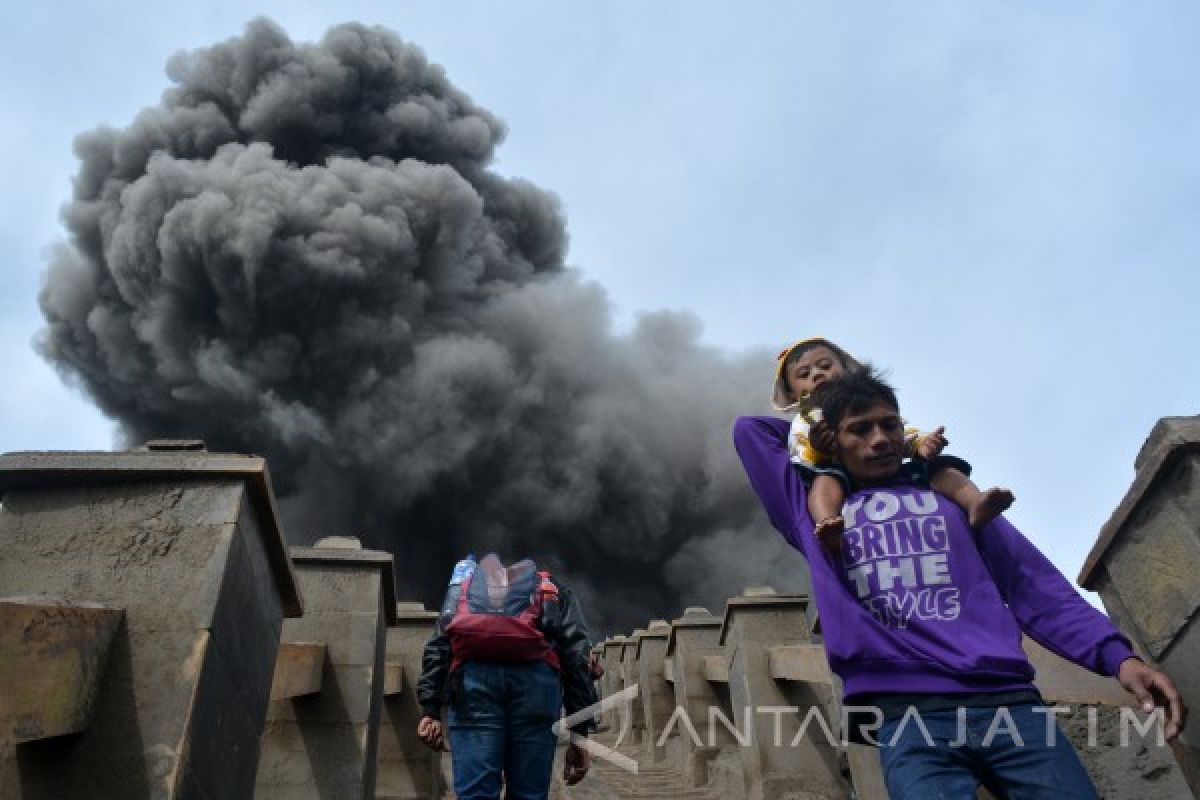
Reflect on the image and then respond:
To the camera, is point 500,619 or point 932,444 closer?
point 932,444

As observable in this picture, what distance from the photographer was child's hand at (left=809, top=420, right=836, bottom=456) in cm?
190

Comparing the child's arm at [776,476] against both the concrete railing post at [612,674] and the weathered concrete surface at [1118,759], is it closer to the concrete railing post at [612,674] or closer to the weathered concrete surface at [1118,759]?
the weathered concrete surface at [1118,759]

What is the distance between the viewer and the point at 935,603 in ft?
5.36

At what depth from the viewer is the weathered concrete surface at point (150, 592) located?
152 cm

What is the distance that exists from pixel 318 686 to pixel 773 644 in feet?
9.40

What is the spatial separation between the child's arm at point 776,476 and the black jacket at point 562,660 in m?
1.14

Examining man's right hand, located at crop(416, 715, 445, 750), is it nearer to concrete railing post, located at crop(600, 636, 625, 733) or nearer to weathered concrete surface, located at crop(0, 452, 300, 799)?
weathered concrete surface, located at crop(0, 452, 300, 799)

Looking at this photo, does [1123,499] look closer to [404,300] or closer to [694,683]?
[694,683]

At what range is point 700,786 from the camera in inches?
255

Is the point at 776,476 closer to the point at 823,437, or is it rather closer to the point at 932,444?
the point at 823,437

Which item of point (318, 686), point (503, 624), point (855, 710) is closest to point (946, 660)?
point (855, 710)

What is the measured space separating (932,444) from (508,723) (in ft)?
5.69

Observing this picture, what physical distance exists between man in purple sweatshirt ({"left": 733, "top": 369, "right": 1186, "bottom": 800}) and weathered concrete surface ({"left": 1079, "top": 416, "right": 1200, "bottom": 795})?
396 mm

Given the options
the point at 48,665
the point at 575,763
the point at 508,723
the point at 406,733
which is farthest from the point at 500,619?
the point at 406,733
